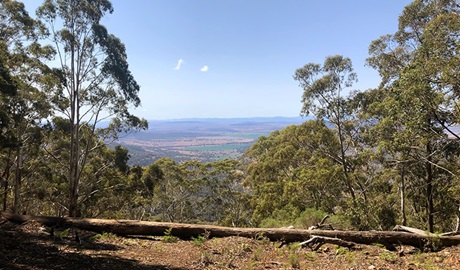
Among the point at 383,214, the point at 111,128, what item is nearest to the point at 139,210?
the point at 111,128

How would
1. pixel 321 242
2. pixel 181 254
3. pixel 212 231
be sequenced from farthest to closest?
pixel 212 231, pixel 321 242, pixel 181 254

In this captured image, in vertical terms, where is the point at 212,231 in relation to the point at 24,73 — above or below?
below

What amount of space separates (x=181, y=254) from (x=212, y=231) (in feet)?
4.18

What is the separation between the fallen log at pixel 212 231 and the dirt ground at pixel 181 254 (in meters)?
0.20

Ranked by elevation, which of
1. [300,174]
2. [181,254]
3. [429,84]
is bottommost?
[300,174]

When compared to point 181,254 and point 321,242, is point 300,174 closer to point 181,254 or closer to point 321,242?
point 321,242

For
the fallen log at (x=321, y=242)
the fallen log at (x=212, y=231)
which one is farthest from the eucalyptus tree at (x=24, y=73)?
the fallen log at (x=321, y=242)

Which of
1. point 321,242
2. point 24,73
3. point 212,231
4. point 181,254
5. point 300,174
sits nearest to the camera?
point 181,254

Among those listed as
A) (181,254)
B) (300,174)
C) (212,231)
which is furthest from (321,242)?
(300,174)

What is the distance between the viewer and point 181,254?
6.25m

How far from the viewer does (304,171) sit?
18.7 metres

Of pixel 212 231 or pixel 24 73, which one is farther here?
pixel 24 73

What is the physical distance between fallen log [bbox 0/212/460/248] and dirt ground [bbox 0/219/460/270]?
8.0 inches

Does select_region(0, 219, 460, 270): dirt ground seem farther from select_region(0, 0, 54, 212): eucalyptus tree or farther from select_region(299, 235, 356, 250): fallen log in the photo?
select_region(0, 0, 54, 212): eucalyptus tree
